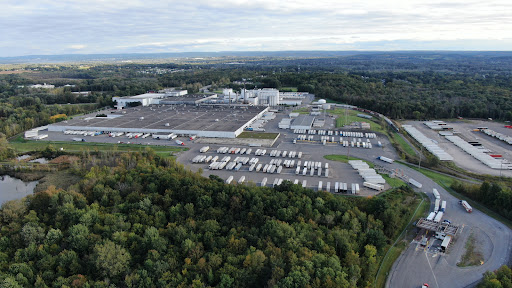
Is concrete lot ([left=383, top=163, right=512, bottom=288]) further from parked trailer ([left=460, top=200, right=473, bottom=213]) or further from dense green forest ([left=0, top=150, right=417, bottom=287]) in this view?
dense green forest ([left=0, top=150, right=417, bottom=287])

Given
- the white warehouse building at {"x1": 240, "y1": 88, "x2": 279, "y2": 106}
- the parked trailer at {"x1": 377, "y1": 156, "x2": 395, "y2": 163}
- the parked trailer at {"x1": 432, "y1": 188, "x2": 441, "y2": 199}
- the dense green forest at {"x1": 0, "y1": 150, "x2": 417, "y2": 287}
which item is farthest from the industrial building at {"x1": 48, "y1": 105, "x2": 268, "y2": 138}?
the parked trailer at {"x1": 432, "y1": 188, "x2": 441, "y2": 199}

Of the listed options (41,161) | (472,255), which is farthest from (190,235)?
(41,161)

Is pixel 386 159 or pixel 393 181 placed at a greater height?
pixel 386 159

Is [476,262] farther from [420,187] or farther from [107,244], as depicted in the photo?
[107,244]

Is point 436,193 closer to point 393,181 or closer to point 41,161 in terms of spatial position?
point 393,181

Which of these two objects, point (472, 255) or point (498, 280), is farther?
point (472, 255)

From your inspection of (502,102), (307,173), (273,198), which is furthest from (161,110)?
(502,102)

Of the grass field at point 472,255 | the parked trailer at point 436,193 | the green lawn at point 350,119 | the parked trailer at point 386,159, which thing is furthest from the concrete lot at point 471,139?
the grass field at point 472,255
